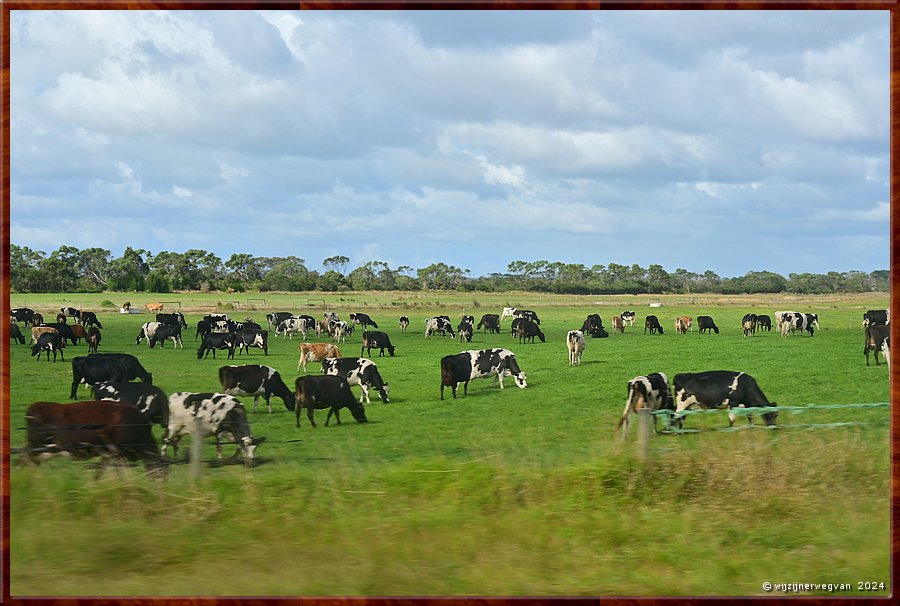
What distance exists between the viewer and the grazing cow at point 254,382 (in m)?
19.2

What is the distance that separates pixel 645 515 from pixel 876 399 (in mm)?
14890

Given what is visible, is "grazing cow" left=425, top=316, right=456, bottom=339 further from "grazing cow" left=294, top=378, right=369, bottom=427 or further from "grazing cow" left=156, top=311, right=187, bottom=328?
"grazing cow" left=294, top=378, right=369, bottom=427

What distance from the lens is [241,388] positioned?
19.4 metres

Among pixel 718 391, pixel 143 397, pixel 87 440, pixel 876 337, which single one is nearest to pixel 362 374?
pixel 143 397

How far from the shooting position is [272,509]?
732 centimetres

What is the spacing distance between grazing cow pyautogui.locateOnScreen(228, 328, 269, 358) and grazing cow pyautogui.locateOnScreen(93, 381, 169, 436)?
1781cm

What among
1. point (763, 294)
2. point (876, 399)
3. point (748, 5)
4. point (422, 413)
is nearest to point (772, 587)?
point (748, 5)

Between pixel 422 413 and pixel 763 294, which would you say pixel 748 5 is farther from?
pixel 763 294

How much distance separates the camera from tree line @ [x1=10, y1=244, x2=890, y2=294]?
244 ft

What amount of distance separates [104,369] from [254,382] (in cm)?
620

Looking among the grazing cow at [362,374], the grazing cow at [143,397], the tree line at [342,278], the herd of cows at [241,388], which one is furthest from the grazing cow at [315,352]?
the tree line at [342,278]

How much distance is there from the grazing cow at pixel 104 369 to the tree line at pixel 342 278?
51775 mm

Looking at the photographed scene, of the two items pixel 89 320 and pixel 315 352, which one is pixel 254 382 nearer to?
pixel 315 352

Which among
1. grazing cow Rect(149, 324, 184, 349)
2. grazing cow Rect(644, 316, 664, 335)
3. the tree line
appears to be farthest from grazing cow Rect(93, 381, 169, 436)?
the tree line
